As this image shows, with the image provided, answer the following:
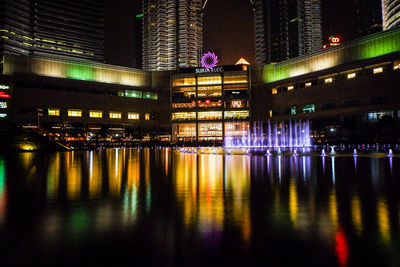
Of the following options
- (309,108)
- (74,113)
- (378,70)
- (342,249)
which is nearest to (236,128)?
(309,108)

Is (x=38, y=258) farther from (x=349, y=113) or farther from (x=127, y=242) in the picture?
(x=349, y=113)

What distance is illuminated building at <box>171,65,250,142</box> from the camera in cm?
10694

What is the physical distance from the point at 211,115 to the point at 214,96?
6.61 meters

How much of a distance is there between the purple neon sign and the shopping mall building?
5.81 ft

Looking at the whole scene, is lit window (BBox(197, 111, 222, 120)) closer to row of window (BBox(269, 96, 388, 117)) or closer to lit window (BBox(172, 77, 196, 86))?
lit window (BBox(172, 77, 196, 86))

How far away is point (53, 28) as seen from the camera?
509ft

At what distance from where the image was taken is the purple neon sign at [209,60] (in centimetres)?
10881

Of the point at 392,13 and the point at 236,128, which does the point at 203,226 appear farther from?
the point at 392,13

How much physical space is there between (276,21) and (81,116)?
13569cm

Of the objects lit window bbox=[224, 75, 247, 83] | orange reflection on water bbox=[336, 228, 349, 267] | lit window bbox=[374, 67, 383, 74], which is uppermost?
lit window bbox=[224, 75, 247, 83]

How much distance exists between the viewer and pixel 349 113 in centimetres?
7769

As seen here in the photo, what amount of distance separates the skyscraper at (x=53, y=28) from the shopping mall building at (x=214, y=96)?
51544mm

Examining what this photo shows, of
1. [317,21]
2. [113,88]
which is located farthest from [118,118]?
[317,21]

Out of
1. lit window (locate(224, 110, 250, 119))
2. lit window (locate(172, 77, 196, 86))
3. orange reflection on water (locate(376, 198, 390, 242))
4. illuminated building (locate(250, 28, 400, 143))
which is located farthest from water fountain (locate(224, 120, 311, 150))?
orange reflection on water (locate(376, 198, 390, 242))
